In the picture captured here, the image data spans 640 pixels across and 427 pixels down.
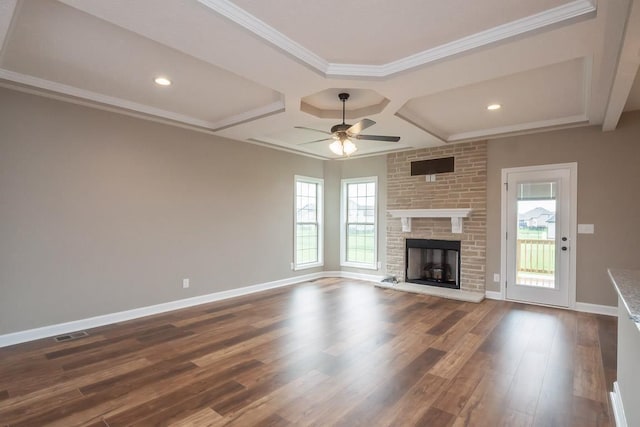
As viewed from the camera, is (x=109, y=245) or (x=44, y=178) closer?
(x=44, y=178)

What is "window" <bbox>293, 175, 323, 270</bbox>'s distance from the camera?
21.8ft

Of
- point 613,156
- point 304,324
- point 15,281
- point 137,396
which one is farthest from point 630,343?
point 15,281

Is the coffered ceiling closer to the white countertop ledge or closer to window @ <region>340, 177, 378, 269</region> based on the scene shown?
the white countertop ledge

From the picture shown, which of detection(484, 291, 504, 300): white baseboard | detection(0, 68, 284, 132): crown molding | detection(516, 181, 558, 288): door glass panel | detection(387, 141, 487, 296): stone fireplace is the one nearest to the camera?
detection(0, 68, 284, 132): crown molding

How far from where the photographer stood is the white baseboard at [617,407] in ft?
6.58

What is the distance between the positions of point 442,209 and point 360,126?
3.20 meters

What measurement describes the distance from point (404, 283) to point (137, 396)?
4.76 meters

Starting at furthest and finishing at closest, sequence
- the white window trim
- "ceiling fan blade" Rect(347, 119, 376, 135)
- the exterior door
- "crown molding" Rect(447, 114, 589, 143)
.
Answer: the white window trim
the exterior door
"crown molding" Rect(447, 114, 589, 143)
"ceiling fan blade" Rect(347, 119, 376, 135)

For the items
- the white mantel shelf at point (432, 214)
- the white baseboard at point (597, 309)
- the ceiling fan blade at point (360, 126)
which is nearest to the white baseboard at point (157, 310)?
the white baseboard at point (597, 309)

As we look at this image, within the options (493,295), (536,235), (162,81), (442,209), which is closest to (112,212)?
(162,81)

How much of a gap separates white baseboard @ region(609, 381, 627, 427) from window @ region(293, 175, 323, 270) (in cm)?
495

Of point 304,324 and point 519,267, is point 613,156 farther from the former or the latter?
point 304,324

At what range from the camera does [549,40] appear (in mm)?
2336

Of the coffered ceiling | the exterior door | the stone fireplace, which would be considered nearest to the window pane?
the stone fireplace
